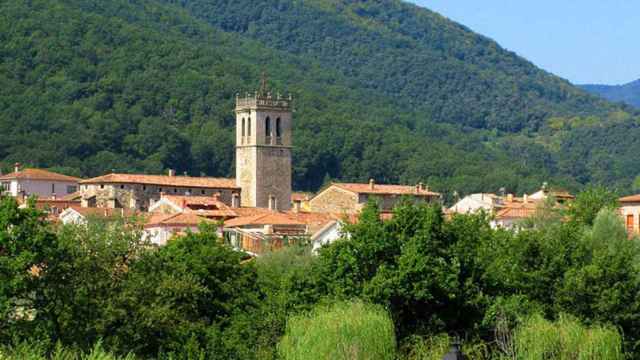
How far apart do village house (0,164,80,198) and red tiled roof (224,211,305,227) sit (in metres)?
29.7

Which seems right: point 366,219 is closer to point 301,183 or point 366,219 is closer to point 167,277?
point 167,277

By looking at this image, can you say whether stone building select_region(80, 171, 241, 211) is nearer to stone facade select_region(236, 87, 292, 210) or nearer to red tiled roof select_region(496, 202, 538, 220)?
stone facade select_region(236, 87, 292, 210)

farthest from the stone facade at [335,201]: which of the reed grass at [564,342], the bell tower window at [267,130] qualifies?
the reed grass at [564,342]

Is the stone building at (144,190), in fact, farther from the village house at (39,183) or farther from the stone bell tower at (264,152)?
the village house at (39,183)

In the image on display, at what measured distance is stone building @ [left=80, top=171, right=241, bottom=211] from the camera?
8906cm

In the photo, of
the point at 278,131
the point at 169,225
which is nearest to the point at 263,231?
the point at 169,225

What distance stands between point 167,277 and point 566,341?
1018 cm

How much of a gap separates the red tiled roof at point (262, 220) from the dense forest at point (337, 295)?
27.2m

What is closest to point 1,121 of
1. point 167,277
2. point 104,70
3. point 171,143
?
point 171,143

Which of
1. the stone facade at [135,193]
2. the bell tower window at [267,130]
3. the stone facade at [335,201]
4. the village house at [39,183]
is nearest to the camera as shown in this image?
the stone facade at [335,201]

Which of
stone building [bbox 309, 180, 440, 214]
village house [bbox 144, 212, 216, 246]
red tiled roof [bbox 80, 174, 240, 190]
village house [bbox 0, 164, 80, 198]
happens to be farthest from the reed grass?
village house [bbox 0, 164, 80, 198]

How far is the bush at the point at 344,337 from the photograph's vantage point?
31.5m

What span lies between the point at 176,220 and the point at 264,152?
86.0ft

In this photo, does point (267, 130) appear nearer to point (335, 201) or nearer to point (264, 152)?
point (264, 152)
